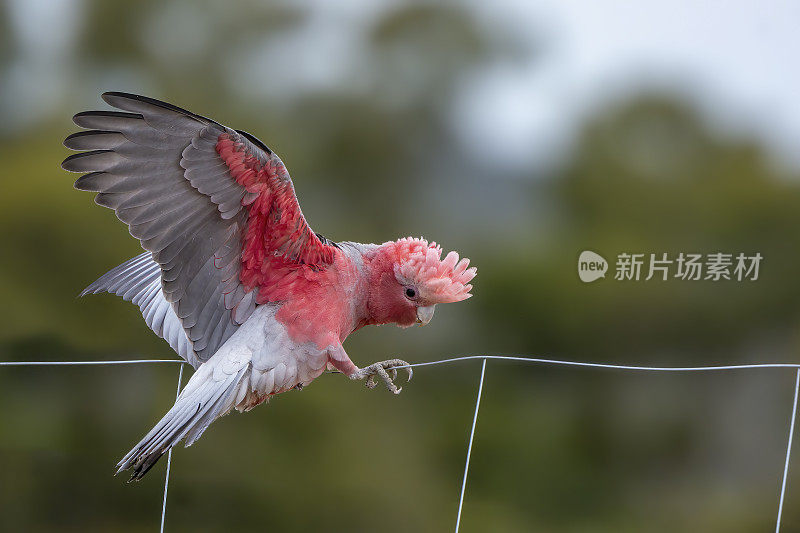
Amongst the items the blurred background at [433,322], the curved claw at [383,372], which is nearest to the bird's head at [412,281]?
the curved claw at [383,372]

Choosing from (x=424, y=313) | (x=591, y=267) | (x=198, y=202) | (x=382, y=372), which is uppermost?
(x=591, y=267)

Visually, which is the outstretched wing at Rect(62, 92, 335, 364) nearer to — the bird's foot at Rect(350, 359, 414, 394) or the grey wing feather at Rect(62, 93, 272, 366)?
the grey wing feather at Rect(62, 93, 272, 366)

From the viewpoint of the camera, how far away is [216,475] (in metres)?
4.04

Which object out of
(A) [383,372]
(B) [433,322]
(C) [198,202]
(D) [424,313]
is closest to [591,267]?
(B) [433,322]

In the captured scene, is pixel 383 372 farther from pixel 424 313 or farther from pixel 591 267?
pixel 591 267

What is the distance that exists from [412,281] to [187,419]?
50 cm

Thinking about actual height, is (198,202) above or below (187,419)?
above

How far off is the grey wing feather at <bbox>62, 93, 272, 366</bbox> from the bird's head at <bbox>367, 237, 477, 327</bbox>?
0.86ft

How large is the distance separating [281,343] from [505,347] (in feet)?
10.5

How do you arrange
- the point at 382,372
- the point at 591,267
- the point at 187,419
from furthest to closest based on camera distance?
the point at 591,267
the point at 382,372
the point at 187,419

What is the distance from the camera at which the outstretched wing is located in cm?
128

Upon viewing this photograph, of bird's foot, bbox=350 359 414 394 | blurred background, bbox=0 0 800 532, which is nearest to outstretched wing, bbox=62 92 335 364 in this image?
bird's foot, bbox=350 359 414 394

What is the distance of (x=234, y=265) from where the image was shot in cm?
153

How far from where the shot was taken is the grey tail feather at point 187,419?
51.8 inches
